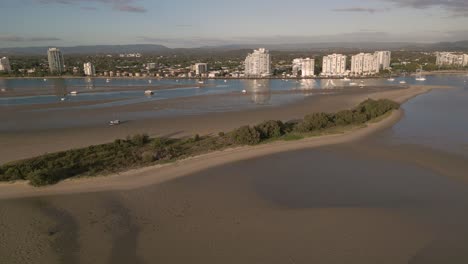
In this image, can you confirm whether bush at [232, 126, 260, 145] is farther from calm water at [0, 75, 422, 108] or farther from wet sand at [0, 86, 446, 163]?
calm water at [0, 75, 422, 108]

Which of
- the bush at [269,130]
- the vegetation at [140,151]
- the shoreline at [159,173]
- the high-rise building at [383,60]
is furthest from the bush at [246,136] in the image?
the high-rise building at [383,60]

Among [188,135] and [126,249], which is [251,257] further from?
[188,135]

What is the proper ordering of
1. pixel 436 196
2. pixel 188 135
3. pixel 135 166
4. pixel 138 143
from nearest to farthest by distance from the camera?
pixel 436 196 → pixel 135 166 → pixel 138 143 → pixel 188 135

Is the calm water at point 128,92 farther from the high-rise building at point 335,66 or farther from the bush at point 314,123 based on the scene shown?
the high-rise building at point 335,66

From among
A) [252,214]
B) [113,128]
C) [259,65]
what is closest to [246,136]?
[252,214]

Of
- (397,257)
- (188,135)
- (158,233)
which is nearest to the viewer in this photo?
(397,257)

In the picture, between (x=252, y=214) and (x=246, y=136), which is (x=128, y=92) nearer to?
(x=246, y=136)

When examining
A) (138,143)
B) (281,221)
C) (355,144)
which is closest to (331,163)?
(355,144)
